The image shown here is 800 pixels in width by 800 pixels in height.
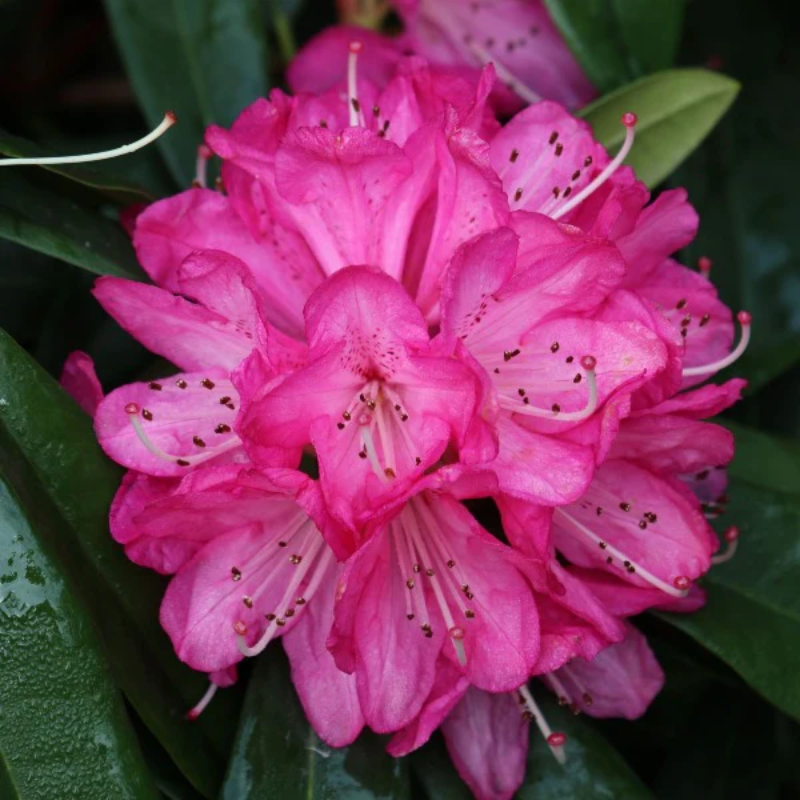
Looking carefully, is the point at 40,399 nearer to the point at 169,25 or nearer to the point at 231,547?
the point at 231,547

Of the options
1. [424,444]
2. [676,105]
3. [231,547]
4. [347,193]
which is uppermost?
[676,105]

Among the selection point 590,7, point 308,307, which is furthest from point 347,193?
point 590,7

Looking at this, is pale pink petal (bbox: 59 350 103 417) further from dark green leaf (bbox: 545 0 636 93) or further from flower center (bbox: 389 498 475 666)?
dark green leaf (bbox: 545 0 636 93)

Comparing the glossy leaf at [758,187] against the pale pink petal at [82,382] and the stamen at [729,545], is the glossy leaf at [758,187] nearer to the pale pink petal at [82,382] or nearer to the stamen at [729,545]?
the stamen at [729,545]

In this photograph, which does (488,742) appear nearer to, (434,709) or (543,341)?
(434,709)

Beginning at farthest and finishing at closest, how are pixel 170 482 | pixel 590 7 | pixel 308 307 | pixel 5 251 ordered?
pixel 590 7
pixel 5 251
pixel 170 482
pixel 308 307

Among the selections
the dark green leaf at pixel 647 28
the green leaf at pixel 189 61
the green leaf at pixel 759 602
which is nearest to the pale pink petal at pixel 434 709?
the green leaf at pixel 759 602
